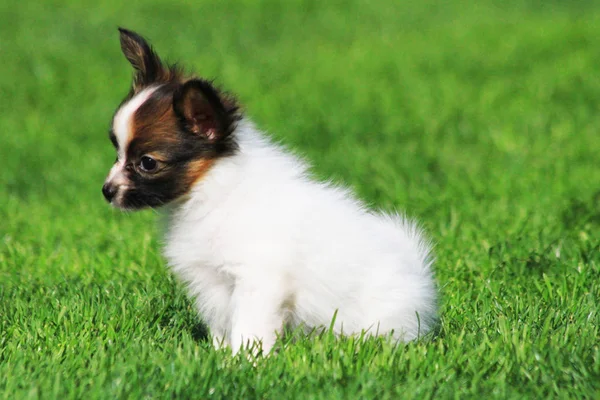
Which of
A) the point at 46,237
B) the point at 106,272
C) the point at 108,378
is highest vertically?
the point at 108,378

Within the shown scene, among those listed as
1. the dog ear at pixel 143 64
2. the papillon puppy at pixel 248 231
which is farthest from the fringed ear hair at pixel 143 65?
the papillon puppy at pixel 248 231

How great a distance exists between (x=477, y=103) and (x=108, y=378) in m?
7.67

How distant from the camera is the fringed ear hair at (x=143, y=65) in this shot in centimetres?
455

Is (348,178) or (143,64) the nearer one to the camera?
(143,64)

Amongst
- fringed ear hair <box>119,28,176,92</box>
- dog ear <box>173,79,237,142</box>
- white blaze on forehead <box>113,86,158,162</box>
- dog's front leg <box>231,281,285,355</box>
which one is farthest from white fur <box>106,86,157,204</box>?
dog's front leg <box>231,281,285,355</box>

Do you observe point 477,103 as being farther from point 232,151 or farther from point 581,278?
point 232,151

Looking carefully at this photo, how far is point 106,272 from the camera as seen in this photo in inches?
229

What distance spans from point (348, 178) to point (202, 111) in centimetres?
461

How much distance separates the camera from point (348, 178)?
340 inches

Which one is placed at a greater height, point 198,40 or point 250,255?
point 250,255

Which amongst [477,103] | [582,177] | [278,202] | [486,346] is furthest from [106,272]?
[477,103]

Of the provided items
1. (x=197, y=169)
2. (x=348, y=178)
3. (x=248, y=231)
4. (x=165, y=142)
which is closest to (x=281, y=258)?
(x=248, y=231)

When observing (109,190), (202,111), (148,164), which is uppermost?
(202,111)

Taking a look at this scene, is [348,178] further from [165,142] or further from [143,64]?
[165,142]
